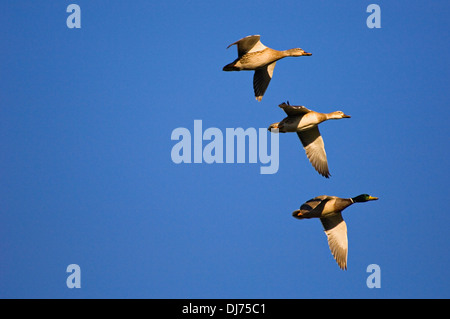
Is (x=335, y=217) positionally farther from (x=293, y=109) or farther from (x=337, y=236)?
(x=293, y=109)

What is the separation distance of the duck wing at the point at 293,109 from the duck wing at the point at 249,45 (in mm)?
1607

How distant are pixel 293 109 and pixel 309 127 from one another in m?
0.76

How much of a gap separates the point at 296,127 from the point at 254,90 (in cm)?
163

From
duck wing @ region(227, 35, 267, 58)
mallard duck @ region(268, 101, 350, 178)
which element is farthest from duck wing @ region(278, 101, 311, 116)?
duck wing @ region(227, 35, 267, 58)

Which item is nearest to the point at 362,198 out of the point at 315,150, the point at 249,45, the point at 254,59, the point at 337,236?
the point at 337,236

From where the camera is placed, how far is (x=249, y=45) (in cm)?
1659

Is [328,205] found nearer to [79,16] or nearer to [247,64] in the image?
[247,64]

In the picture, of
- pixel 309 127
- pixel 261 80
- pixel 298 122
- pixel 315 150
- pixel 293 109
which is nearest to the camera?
pixel 293 109

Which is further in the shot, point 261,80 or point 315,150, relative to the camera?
point 261,80

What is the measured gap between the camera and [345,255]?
16875 millimetres

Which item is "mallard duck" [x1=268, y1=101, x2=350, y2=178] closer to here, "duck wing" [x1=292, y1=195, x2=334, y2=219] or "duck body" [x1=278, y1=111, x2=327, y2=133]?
"duck body" [x1=278, y1=111, x2=327, y2=133]

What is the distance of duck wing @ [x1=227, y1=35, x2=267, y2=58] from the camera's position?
640 inches

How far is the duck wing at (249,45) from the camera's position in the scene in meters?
16.3

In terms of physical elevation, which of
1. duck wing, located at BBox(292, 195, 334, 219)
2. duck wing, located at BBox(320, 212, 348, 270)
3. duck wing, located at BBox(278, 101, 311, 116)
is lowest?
duck wing, located at BBox(320, 212, 348, 270)
